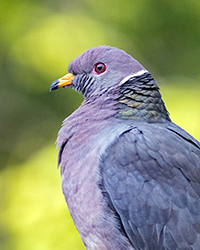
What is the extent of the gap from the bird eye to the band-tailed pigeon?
0.71ft

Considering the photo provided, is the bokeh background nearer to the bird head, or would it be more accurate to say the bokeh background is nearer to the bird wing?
the bird head

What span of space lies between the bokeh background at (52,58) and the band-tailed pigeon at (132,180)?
201 cm

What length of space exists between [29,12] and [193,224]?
Answer: 386 cm

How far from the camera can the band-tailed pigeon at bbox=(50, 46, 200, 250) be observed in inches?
69.4

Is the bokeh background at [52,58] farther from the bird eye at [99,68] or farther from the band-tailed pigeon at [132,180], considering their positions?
the band-tailed pigeon at [132,180]

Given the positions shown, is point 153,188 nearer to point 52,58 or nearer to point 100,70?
point 100,70

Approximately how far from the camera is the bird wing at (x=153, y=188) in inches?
69.0

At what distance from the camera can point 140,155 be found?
1.83m

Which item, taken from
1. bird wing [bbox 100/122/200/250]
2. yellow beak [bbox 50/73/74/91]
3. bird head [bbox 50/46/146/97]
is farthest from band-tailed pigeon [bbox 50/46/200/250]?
yellow beak [bbox 50/73/74/91]

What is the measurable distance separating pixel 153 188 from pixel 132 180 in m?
0.09

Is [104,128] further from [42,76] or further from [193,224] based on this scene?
[42,76]

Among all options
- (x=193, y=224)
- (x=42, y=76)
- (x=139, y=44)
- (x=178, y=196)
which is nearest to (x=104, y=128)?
(x=178, y=196)

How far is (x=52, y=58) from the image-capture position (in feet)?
14.6

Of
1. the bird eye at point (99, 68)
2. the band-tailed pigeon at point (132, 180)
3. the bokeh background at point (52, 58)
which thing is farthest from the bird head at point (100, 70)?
the bokeh background at point (52, 58)
